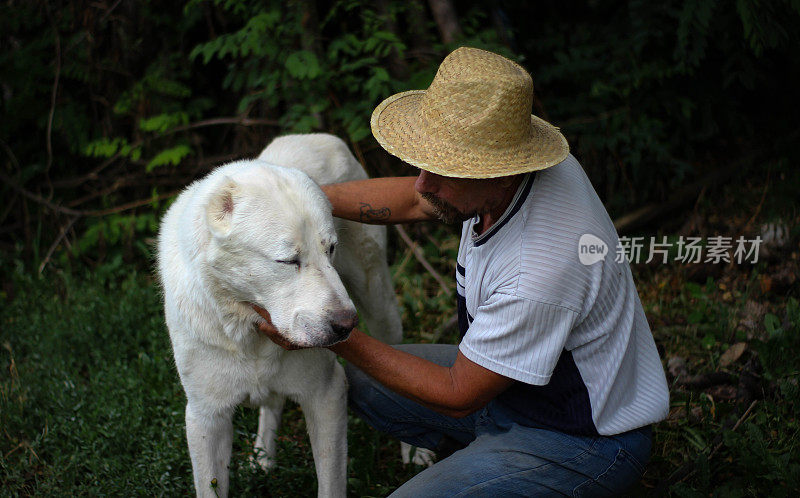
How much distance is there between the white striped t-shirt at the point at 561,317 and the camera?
7.64ft

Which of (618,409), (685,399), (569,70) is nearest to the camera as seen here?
(618,409)

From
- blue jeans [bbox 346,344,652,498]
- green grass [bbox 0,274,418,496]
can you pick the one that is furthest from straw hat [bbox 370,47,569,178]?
green grass [bbox 0,274,418,496]

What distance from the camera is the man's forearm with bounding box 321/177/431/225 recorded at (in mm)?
3137

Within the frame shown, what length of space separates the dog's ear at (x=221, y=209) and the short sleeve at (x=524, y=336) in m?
0.97

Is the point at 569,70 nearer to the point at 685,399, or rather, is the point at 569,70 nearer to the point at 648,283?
the point at 648,283

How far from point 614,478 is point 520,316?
778mm

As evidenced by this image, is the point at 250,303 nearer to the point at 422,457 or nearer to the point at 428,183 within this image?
the point at 428,183

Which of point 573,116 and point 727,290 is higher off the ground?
point 573,116

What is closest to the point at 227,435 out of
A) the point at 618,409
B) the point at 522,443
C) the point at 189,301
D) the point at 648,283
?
the point at 189,301

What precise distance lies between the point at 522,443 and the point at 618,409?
1.20 feet

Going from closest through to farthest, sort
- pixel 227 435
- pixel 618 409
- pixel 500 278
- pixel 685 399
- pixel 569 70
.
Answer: pixel 500 278 < pixel 618 409 < pixel 227 435 < pixel 685 399 < pixel 569 70

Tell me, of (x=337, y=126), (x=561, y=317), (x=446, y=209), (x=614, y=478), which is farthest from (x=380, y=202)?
(x=337, y=126)

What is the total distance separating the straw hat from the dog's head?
420 millimetres

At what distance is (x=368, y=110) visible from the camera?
5.16 m
